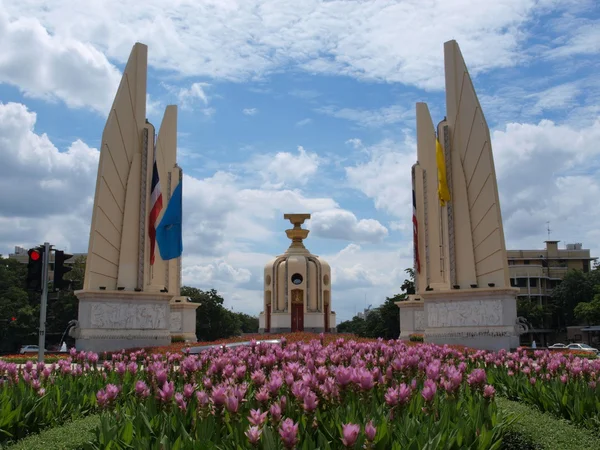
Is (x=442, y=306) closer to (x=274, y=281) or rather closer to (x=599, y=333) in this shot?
(x=274, y=281)

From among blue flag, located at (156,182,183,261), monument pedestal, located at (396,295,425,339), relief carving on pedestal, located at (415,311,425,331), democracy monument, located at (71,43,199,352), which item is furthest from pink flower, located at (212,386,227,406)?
relief carving on pedestal, located at (415,311,425,331)

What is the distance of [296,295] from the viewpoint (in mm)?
41594

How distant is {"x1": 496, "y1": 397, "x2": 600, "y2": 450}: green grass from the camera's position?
5867 millimetres

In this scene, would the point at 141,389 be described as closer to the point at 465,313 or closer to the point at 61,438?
the point at 61,438

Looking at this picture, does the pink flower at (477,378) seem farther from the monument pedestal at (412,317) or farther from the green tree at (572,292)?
the green tree at (572,292)

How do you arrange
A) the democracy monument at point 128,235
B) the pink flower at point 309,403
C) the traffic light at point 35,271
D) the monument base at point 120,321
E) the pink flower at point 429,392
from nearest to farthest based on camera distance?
1. the pink flower at point 309,403
2. the pink flower at point 429,392
3. the traffic light at point 35,271
4. the monument base at point 120,321
5. the democracy monument at point 128,235

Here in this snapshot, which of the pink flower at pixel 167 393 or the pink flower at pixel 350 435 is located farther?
the pink flower at pixel 167 393

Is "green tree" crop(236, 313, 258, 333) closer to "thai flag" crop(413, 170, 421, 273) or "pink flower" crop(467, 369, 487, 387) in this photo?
"thai flag" crop(413, 170, 421, 273)

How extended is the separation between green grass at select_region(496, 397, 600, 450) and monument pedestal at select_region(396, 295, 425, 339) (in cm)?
2304

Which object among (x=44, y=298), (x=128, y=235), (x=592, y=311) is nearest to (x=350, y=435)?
(x=44, y=298)

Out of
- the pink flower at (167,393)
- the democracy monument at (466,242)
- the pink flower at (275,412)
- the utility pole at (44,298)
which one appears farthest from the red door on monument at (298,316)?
the pink flower at (275,412)

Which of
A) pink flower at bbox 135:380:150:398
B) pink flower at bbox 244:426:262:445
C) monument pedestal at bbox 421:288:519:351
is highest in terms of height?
monument pedestal at bbox 421:288:519:351

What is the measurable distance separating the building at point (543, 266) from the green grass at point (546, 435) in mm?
52159

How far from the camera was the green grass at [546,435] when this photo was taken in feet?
19.2
